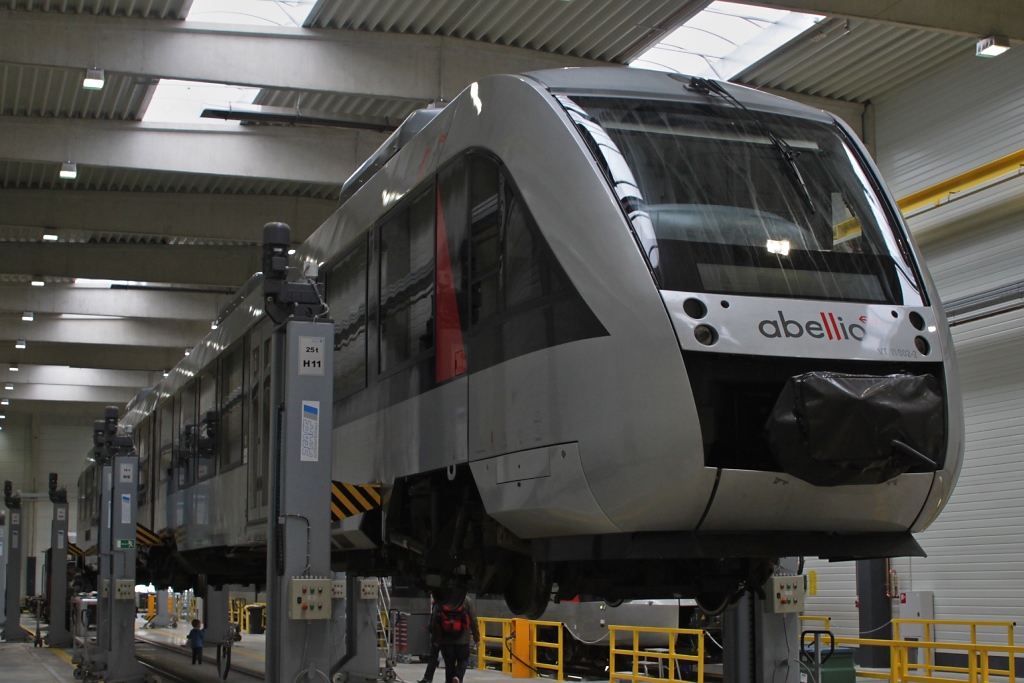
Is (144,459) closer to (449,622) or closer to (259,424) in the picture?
(449,622)

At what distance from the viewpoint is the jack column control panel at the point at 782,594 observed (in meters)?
7.77

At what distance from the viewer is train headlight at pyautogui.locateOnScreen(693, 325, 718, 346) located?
18.0ft

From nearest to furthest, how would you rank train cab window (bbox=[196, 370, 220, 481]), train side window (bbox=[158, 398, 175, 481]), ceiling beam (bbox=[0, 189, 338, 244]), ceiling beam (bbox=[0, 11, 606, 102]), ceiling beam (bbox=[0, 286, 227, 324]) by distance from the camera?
train cab window (bbox=[196, 370, 220, 481])
ceiling beam (bbox=[0, 11, 606, 102])
train side window (bbox=[158, 398, 175, 481])
ceiling beam (bbox=[0, 189, 338, 244])
ceiling beam (bbox=[0, 286, 227, 324])

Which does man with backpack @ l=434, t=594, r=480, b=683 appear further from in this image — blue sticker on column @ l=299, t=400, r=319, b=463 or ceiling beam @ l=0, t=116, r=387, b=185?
ceiling beam @ l=0, t=116, r=387, b=185

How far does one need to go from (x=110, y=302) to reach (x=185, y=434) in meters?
17.1

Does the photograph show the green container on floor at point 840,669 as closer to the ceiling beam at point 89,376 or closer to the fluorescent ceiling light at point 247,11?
the fluorescent ceiling light at point 247,11

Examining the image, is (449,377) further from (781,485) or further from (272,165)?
(272,165)

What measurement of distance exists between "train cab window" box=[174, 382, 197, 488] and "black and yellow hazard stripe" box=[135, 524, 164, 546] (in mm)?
1444

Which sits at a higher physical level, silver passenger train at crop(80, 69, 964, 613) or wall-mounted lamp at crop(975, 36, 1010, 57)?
wall-mounted lamp at crop(975, 36, 1010, 57)

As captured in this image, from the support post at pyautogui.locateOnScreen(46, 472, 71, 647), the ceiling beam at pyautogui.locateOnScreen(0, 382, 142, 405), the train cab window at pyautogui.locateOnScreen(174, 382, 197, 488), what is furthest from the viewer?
the ceiling beam at pyautogui.locateOnScreen(0, 382, 142, 405)

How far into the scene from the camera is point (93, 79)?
15.8 metres

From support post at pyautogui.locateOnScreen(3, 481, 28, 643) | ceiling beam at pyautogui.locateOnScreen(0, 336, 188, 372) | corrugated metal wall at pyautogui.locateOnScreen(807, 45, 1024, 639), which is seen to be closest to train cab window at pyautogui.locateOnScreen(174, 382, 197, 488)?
corrugated metal wall at pyautogui.locateOnScreen(807, 45, 1024, 639)

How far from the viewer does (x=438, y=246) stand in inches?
287

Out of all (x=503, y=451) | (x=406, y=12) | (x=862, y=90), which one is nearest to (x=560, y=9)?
(x=406, y=12)
